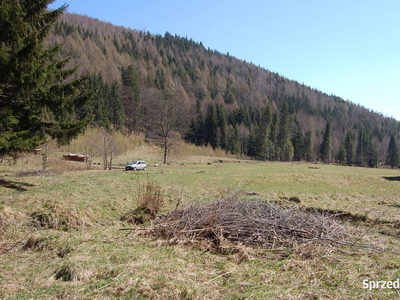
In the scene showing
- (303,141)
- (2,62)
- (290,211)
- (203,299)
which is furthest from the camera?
(303,141)

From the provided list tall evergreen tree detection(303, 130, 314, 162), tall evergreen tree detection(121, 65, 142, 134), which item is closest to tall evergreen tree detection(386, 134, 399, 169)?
tall evergreen tree detection(303, 130, 314, 162)

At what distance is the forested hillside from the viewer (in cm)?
6706

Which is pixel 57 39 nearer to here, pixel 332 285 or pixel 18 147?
pixel 18 147

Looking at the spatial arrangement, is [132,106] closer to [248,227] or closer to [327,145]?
[327,145]

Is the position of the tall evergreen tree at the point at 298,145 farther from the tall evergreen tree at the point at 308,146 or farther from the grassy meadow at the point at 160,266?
the grassy meadow at the point at 160,266

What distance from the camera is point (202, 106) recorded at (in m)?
115

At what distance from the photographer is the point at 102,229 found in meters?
7.35

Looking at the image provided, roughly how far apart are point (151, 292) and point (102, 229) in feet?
13.4

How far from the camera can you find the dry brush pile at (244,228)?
19.6 ft

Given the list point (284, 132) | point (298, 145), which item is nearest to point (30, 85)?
point (284, 132)

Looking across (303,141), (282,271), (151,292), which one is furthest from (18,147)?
(303,141)

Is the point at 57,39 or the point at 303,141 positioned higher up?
the point at 57,39

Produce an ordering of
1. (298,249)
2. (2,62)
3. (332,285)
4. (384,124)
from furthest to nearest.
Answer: (384,124) → (2,62) → (298,249) → (332,285)

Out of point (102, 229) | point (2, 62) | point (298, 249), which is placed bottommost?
point (102, 229)
